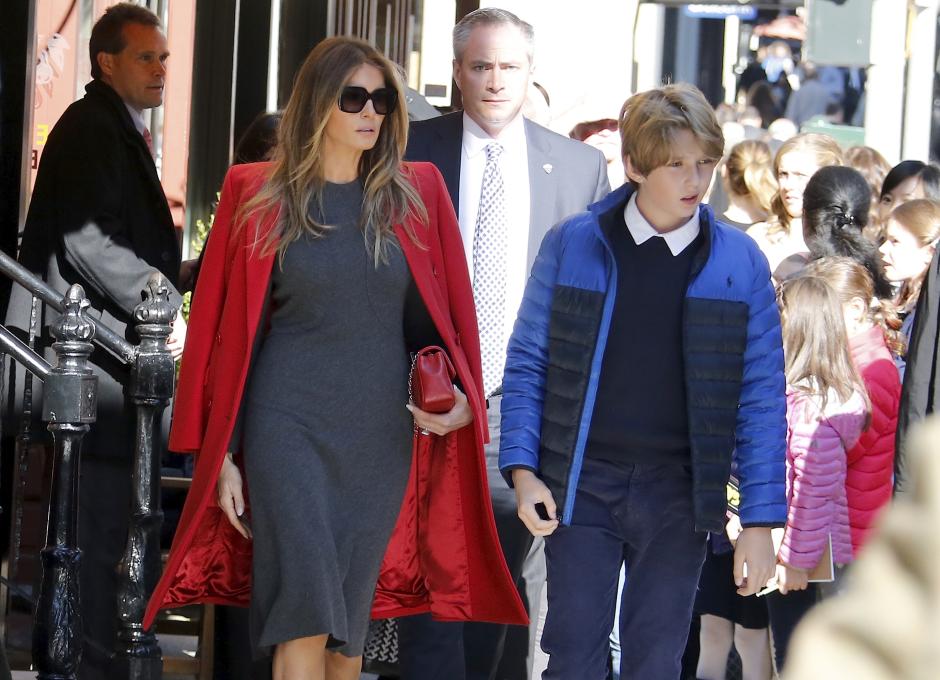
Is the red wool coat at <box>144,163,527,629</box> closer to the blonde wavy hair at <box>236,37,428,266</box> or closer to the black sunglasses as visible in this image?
the blonde wavy hair at <box>236,37,428,266</box>

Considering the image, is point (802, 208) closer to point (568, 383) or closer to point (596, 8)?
point (568, 383)

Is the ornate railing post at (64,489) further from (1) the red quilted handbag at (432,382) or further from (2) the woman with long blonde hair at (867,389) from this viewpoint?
(2) the woman with long blonde hair at (867,389)

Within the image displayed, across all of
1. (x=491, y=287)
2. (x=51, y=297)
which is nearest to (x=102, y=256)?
(x=51, y=297)

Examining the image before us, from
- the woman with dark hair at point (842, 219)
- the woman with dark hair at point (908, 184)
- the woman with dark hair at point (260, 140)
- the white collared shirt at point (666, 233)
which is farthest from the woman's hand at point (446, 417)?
the woman with dark hair at point (908, 184)

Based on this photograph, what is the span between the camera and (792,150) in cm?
730

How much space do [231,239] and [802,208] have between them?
341cm

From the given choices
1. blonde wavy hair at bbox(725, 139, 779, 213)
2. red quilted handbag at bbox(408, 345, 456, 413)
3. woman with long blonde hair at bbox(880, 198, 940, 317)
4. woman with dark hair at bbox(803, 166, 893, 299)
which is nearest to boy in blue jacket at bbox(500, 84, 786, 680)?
red quilted handbag at bbox(408, 345, 456, 413)

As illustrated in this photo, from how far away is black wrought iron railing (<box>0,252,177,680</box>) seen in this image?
5.17 metres

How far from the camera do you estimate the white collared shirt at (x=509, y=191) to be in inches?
206

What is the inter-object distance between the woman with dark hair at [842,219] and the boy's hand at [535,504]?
2.88 meters

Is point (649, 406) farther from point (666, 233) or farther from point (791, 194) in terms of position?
point (791, 194)

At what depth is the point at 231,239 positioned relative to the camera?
416 centimetres

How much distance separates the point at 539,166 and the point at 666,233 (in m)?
1.39

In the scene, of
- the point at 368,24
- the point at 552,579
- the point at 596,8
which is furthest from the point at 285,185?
the point at 596,8
